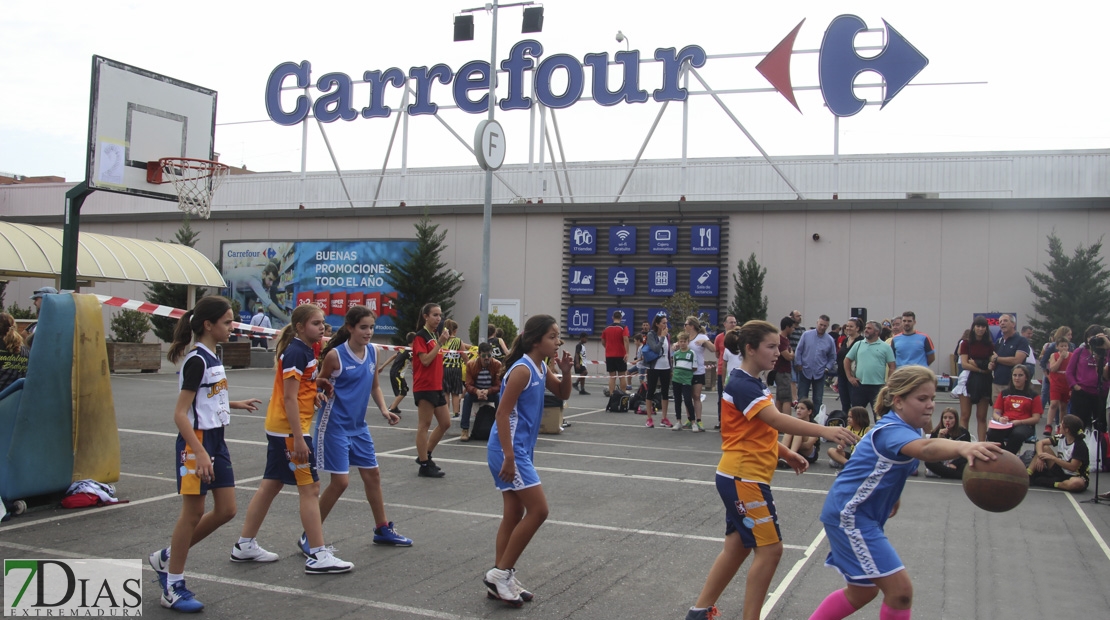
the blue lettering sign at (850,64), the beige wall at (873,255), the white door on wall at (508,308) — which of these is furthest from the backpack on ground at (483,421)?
the blue lettering sign at (850,64)

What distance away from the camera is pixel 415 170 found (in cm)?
2991

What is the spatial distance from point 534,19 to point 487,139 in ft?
13.1

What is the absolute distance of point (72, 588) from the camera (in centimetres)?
526

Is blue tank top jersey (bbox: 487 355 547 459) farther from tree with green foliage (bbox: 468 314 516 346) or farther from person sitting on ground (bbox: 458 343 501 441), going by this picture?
tree with green foliage (bbox: 468 314 516 346)

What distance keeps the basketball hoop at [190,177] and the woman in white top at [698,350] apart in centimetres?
787

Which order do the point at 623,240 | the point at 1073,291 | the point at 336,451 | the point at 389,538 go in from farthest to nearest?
the point at 623,240
the point at 1073,291
the point at 389,538
the point at 336,451

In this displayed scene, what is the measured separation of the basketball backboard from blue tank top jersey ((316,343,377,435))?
17.0 ft

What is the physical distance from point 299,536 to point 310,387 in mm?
1255

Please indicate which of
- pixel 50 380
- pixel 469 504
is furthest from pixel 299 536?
Answer: pixel 50 380

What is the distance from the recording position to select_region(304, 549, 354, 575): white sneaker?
566 centimetres

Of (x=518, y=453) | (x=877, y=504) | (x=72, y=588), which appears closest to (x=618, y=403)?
(x=518, y=453)

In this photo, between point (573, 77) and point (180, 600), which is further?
point (573, 77)

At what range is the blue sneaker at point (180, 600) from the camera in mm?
4922

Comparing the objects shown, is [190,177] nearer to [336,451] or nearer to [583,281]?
[336,451]
